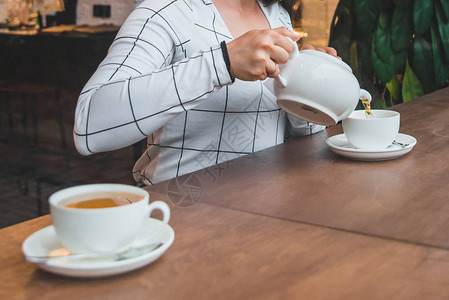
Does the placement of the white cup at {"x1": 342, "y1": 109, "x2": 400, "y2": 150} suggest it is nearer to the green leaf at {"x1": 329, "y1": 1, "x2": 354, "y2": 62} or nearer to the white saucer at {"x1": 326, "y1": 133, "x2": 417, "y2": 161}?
the white saucer at {"x1": 326, "y1": 133, "x2": 417, "y2": 161}

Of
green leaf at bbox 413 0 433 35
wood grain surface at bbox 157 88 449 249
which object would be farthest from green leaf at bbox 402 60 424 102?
wood grain surface at bbox 157 88 449 249

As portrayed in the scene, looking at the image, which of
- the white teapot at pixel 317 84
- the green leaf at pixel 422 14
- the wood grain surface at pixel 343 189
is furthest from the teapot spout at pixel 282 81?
the green leaf at pixel 422 14

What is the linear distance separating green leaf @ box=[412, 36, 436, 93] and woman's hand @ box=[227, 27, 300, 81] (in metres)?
2.22

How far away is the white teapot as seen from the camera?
37.9 inches

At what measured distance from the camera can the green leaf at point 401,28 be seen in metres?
2.93

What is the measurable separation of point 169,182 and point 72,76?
1613mm

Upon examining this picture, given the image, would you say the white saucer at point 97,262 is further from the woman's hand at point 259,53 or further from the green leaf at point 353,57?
the green leaf at point 353,57

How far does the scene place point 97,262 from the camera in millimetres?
609

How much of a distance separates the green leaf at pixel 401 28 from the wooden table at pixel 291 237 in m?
2.00

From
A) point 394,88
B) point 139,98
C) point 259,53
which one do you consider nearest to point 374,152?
point 259,53

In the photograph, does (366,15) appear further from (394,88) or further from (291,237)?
(291,237)

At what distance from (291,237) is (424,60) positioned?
98.5 inches

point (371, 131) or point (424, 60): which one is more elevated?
point (371, 131)

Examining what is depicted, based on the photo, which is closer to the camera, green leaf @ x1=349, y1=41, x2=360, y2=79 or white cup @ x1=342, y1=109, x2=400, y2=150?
white cup @ x1=342, y1=109, x2=400, y2=150
